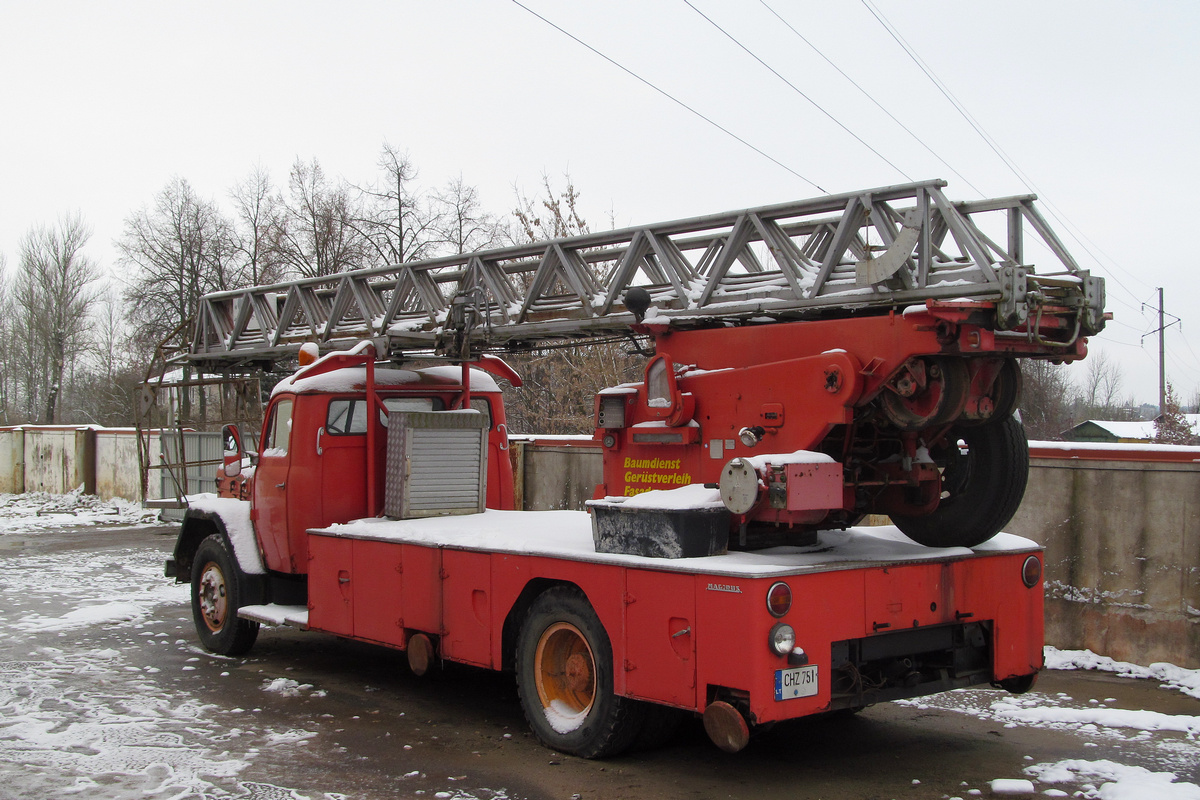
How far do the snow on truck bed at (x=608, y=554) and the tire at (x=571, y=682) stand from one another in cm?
37

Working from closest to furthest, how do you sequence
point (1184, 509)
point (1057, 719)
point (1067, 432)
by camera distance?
point (1057, 719), point (1184, 509), point (1067, 432)

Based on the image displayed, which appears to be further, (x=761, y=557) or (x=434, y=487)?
(x=434, y=487)

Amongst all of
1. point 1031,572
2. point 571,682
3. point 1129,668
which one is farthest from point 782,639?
point 1129,668

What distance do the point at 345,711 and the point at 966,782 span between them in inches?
163

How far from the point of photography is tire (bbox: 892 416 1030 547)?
21.2 feet

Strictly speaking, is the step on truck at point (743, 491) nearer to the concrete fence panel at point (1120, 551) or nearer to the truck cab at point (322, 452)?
the truck cab at point (322, 452)

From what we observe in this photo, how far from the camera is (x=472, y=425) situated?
8.66m

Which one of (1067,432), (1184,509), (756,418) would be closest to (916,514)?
(756,418)

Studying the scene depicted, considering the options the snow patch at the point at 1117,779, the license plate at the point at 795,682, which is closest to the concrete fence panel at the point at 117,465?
the license plate at the point at 795,682

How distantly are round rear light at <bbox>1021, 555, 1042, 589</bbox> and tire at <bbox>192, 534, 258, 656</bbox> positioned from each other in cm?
631

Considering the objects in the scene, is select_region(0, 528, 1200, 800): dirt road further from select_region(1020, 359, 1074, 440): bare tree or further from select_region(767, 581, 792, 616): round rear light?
select_region(1020, 359, 1074, 440): bare tree

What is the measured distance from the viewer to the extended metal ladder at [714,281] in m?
5.62

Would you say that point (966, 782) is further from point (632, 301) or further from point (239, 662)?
point (239, 662)

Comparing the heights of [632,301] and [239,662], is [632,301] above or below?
above
